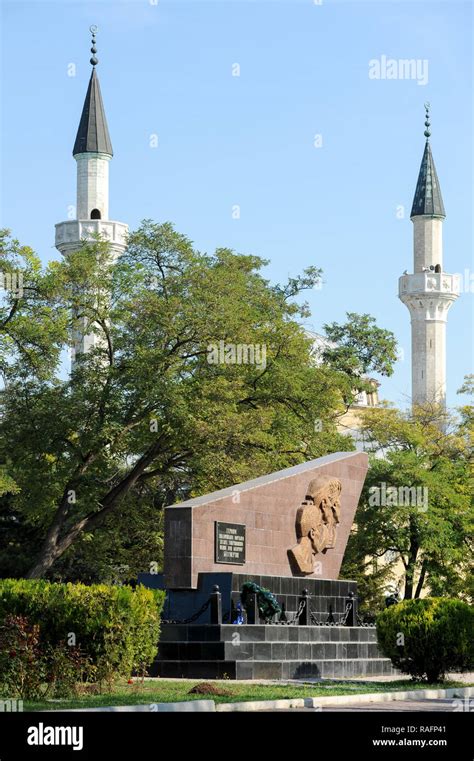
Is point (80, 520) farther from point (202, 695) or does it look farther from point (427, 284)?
point (427, 284)

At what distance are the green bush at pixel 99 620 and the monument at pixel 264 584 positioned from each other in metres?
2.60

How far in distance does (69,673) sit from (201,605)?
18.1 feet

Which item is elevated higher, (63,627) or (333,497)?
(333,497)

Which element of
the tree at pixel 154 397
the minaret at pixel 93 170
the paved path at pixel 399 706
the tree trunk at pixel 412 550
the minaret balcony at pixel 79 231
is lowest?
the paved path at pixel 399 706

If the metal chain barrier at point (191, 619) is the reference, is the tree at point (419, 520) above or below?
above

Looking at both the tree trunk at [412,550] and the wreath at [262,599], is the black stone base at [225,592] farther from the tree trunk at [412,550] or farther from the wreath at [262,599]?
the tree trunk at [412,550]

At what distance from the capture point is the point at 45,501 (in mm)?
36625

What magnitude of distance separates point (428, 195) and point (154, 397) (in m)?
44.6

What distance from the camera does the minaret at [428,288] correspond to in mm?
75750

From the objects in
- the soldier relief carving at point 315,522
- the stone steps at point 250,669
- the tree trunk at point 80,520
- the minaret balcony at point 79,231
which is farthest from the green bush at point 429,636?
the minaret balcony at point 79,231

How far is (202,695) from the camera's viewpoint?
16578mm

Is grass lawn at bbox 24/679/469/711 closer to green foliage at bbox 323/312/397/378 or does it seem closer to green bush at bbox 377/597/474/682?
green bush at bbox 377/597/474/682
